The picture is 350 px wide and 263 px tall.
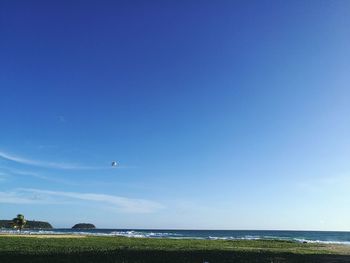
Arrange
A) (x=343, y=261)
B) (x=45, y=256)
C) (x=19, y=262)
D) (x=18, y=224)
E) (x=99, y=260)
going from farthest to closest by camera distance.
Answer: (x=18, y=224), (x=343, y=261), (x=45, y=256), (x=99, y=260), (x=19, y=262)

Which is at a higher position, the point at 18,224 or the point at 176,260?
the point at 18,224

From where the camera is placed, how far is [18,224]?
11819cm

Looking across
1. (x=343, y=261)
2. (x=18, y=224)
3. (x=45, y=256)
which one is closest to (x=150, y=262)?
(x=45, y=256)

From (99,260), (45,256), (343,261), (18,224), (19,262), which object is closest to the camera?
(19,262)

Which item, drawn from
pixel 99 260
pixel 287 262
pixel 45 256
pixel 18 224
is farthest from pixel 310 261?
pixel 18 224

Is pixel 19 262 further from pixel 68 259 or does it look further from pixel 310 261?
pixel 310 261

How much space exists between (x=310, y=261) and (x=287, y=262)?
2.96m

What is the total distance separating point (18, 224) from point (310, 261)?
96.6 meters

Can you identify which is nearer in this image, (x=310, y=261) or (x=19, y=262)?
(x=19, y=262)

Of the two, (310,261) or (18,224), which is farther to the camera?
(18,224)

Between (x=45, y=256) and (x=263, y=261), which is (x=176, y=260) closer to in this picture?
(x=263, y=261)

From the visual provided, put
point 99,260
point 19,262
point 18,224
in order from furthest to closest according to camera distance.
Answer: point 18,224
point 99,260
point 19,262

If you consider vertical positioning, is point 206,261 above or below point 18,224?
below

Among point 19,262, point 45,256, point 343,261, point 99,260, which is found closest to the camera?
point 19,262
